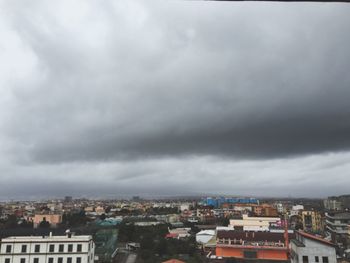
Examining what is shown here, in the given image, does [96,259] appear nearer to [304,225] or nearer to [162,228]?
[162,228]

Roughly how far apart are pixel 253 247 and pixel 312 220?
39.3m

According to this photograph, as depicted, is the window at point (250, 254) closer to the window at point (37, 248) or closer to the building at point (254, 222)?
the building at point (254, 222)

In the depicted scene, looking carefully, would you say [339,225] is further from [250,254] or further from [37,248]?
[37,248]

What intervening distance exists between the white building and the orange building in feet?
63.1

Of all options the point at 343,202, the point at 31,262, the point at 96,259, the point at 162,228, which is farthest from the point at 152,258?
the point at 343,202

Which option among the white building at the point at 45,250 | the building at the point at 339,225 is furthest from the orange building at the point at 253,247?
the white building at the point at 45,250

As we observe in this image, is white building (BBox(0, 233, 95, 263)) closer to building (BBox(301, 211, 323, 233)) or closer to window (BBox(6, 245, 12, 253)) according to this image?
window (BBox(6, 245, 12, 253))

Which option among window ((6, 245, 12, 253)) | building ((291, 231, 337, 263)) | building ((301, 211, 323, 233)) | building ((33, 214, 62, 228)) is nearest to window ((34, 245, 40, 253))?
window ((6, 245, 12, 253))

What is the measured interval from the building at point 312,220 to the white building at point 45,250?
5612 cm

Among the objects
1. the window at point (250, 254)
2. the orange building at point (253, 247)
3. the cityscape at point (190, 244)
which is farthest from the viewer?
the window at point (250, 254)

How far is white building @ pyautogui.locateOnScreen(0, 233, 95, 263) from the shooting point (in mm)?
33156

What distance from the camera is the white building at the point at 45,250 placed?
33156 millimetres

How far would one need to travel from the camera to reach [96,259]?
137 feet

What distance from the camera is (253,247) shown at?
44.7 meters
